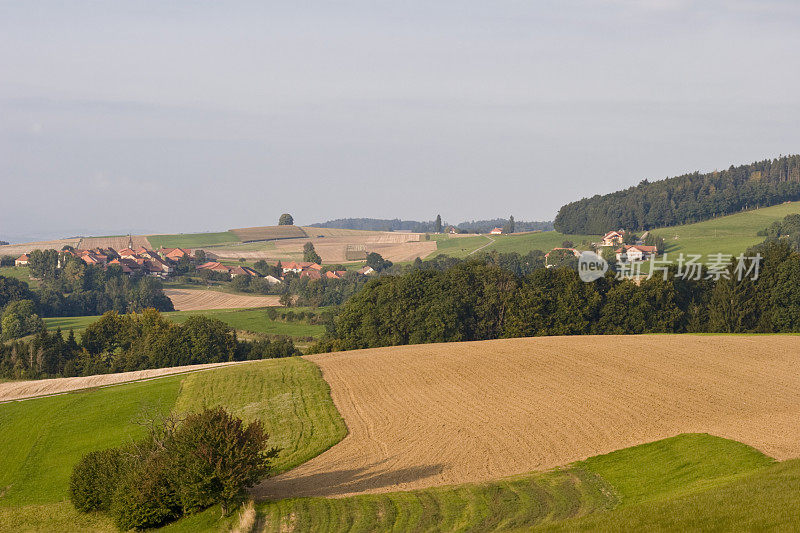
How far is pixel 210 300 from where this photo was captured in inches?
6314

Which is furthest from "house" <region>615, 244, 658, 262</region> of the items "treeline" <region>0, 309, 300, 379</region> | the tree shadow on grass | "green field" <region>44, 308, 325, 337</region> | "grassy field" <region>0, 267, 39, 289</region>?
"grassy field" <region>0, 267, 39, 289</region>

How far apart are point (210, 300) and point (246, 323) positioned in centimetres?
4379

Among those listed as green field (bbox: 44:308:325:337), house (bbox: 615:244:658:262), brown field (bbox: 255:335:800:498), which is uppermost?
house (bbox: 615:244:658:262)

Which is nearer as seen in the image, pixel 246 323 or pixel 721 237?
pixel 246 323

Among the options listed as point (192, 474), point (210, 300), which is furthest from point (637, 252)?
point (192, 474)

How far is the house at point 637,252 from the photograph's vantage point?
555ft

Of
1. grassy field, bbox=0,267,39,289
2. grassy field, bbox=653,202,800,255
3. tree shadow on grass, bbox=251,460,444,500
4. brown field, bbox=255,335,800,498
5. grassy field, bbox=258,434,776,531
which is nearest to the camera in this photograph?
grassy field, bbox=258,434,776,531

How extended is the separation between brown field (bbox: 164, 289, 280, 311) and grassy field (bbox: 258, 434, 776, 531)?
392 feet

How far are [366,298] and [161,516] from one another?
62.2 m

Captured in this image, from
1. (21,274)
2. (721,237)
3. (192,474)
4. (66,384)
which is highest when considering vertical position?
(721,237)

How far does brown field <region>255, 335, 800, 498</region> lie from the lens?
33.5 m

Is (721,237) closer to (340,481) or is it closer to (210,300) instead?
(210,300)

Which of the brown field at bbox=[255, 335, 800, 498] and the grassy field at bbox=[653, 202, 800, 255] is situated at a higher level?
the grassy field at bbox=[653, 202, 800, 255]

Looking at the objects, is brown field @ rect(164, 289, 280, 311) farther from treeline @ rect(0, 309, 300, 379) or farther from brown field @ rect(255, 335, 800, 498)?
brown field @ rect(255, 335, 800, 498)
